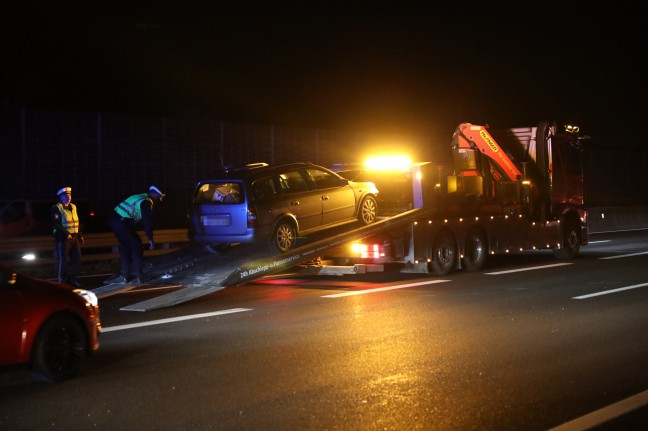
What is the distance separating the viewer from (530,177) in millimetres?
21562

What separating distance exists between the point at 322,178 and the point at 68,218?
4689 millimetres

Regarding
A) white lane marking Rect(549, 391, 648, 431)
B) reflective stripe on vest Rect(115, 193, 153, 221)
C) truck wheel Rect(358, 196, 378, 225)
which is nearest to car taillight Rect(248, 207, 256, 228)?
reflective stripe on vest Rect(115, 193, 153, 221)

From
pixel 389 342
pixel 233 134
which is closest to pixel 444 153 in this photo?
pixel 233 134

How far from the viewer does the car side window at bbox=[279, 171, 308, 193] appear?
15961mm

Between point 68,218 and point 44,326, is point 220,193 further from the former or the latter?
point 44,326

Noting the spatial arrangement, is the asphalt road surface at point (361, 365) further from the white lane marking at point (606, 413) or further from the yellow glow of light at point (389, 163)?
the yellow glow of light at point (389, 163)

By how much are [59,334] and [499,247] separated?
1350cm

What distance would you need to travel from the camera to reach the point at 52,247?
66.8 ft

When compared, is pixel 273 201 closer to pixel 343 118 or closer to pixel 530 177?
pixel 530 177

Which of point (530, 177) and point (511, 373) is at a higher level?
point (530, 177)

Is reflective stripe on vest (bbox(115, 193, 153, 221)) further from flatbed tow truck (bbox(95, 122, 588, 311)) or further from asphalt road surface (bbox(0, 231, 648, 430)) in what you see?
asphalt road surface (bbox(0, 231, 648, 430))

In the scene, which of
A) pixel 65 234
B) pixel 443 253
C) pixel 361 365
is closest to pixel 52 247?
pixel 65 234

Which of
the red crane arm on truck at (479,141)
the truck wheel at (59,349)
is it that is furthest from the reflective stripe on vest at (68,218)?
the red crane arm on truck at (479,141)

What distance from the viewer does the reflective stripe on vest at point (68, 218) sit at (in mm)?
15883
